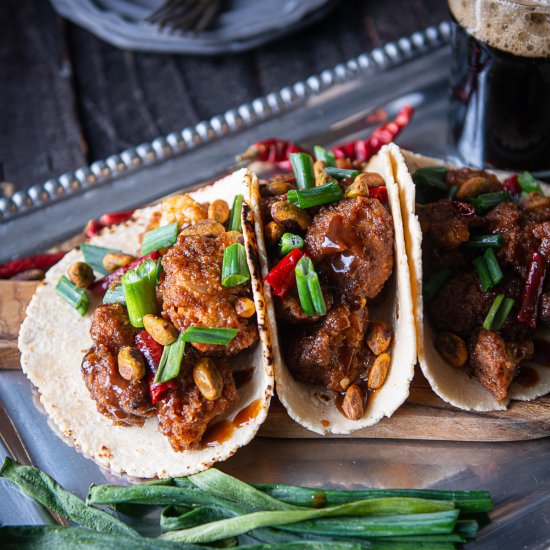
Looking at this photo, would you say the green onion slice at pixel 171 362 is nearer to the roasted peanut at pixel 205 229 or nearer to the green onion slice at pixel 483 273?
the roasted peanut at pixel 205 229

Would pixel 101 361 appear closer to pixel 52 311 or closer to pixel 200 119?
pixel 52 311

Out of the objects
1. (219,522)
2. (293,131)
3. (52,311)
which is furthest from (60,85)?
(219,522)

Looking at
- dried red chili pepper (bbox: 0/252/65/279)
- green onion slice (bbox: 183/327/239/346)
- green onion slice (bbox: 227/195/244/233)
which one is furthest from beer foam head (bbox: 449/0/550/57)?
dried red chili pepper (bbox: 0/252/65/279)

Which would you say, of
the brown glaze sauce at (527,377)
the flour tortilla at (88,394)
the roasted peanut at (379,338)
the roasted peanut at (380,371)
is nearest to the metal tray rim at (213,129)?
the flour tortilla at (88,394)

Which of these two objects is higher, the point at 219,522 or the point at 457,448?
the point at 219,522

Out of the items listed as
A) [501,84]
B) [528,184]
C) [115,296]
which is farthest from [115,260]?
[501,84]

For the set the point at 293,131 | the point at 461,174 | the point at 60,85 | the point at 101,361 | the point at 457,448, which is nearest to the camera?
the point at 101,361
